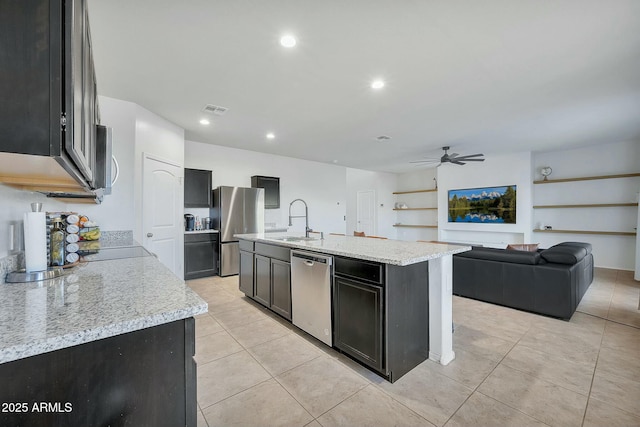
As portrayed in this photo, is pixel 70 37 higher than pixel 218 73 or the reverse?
the reverse

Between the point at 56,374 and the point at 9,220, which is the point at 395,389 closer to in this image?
the point at 56,374

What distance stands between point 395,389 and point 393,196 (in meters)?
8.16

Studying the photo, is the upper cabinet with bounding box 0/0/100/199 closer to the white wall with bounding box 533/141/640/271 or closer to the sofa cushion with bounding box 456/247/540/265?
the sofa cushion with bounding box 456/247/540/265

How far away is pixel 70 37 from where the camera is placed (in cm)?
74

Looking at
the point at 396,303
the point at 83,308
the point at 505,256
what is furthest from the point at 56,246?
the point at 505,256

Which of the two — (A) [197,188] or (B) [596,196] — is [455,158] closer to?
(B) [596,196]

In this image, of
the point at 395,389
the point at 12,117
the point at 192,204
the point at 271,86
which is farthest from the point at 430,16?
the point at 192,204

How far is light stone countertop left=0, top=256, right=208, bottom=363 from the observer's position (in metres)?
0.68

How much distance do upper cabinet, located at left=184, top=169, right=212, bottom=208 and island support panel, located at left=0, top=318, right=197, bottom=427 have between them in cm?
449

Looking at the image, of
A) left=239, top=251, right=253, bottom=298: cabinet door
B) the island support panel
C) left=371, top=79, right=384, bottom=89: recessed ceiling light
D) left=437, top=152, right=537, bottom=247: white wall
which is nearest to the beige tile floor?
left=239, top=251, right=253, bottom=298: cabinet door

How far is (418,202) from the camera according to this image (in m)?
9.01

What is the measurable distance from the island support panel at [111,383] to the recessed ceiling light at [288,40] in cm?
217

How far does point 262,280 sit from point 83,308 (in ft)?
8.03

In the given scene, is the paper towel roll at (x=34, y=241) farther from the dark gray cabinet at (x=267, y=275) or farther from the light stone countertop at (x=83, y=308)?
the dark gray cabinet at (x=267, y=275)
